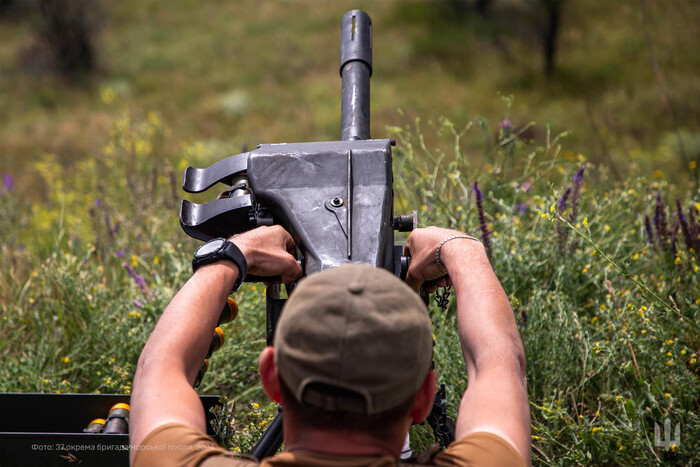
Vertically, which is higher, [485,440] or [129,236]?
[129,236]

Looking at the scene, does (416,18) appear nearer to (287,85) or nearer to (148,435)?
(287,85)

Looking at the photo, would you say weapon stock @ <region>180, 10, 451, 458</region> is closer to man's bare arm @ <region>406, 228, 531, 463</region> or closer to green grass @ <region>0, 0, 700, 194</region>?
man's bare arm @ <region>406, 228, 531, 463</region>

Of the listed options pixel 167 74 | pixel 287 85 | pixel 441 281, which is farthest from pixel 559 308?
pixel 167 74

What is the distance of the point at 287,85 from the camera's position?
1137cm

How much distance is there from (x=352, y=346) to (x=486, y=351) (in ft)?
1.30

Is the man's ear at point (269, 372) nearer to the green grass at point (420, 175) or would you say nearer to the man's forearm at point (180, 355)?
the man's forearm at point (180, 355)

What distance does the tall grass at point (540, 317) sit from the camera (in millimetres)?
2465

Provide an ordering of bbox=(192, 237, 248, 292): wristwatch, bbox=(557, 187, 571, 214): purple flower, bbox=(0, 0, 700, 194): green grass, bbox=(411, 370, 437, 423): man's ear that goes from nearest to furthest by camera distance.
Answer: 1. bbox=(411, 370, 437, 423): man's ear
2. bbox=(192, 237, 248, 292): wristwatch
3. bbox=(557, 187, 571, 214): purple flower
4. bbox=(0, 0, 700, 194): green grass

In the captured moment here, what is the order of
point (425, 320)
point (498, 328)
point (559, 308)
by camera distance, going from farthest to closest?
point (559, 308)
point (498, 328)
point (425, 320)

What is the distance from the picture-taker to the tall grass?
246 centimetres

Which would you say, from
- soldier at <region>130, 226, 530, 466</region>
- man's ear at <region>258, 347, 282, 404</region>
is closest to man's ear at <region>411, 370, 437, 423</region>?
soldier at <region>130, 226, 530, 466</region>

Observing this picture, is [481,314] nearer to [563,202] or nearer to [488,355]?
[488,355]

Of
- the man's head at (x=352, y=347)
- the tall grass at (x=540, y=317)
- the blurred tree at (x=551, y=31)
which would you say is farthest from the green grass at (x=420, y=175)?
the man's head at (x=352, y=347)

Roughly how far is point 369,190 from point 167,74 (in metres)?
11.3
